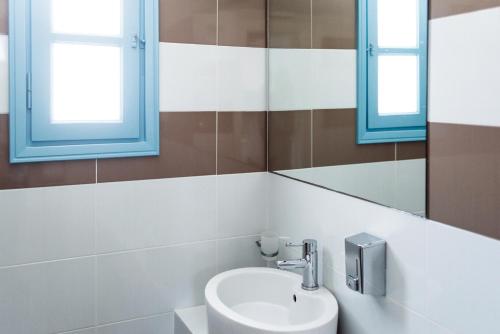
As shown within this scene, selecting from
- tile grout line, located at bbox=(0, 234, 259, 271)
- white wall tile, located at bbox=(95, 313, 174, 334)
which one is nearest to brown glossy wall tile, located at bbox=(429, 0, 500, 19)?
tile grout line, located at bbox=(0, 234, 259, 271)

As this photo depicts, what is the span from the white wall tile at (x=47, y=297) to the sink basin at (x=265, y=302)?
1.49 ft

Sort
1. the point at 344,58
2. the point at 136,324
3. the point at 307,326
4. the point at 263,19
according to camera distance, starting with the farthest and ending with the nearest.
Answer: the point at 263,19, the point at 136,324, the point at 344,58, the point at 307,326

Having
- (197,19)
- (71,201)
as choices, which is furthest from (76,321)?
(197,19)

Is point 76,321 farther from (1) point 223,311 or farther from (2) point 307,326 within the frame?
(2) point 307,326

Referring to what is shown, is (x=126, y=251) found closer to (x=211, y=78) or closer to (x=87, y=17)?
(x=211, y=78)

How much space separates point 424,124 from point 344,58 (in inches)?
17.2

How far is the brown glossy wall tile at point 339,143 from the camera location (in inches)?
55.9

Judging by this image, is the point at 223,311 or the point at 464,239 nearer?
the point at 464,239

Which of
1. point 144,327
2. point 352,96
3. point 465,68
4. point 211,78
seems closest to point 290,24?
Answer: point 211,78

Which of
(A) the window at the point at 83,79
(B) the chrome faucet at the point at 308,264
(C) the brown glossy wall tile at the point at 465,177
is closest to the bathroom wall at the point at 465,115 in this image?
(C) the brown glossy wall tile at the point at 465,177

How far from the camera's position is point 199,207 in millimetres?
1876

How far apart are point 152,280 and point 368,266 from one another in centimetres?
87

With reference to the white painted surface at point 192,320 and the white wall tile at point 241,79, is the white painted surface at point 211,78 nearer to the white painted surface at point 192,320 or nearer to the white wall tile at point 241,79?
the white wall tile at point 241,79

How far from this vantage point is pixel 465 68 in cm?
107
